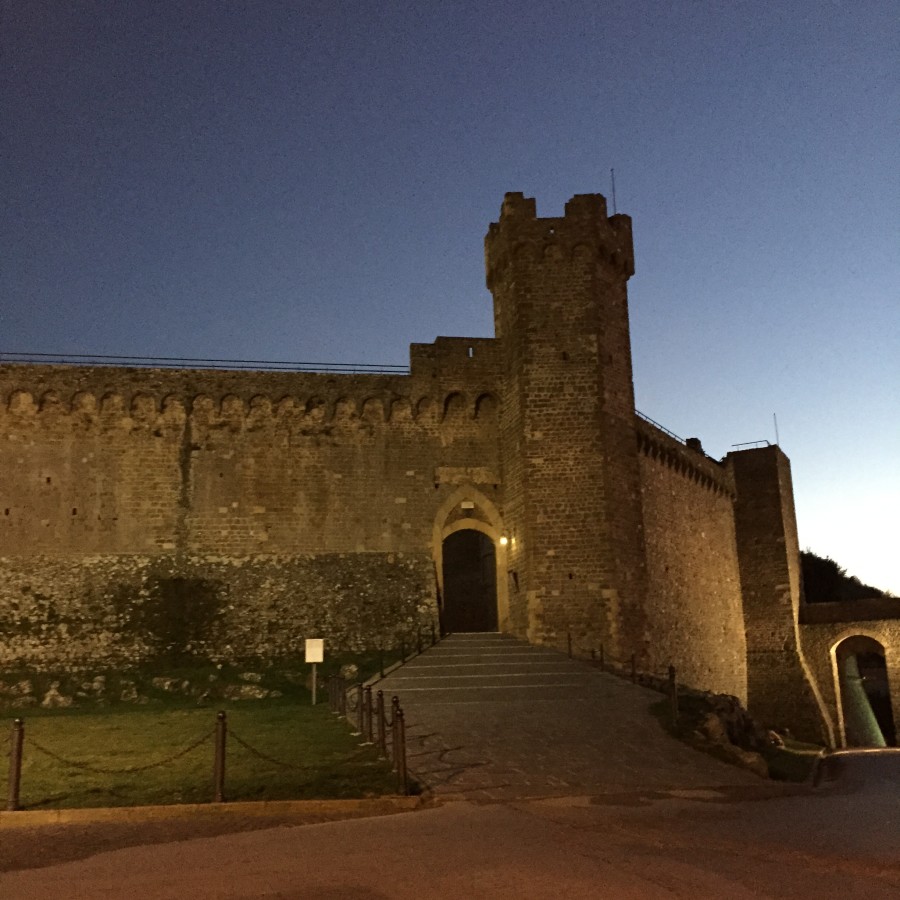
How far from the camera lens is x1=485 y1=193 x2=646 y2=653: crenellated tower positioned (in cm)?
1994

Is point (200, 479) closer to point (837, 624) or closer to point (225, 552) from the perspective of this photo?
point (225, 552)

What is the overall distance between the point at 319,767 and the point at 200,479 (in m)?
12.4

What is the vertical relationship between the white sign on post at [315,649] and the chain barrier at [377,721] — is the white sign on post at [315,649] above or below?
above

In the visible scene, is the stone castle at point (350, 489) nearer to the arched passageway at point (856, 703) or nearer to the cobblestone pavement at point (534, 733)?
the cobblestone pavement at point (534, 733)

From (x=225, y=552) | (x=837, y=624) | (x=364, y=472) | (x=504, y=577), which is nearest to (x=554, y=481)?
(x=504, y=577)

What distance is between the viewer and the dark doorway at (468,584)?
28.8 metres

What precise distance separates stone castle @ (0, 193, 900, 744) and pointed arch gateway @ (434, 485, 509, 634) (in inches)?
4.4

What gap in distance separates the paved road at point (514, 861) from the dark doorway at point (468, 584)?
20411mm

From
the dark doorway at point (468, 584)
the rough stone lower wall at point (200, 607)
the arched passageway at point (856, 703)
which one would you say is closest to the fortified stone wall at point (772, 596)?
the arched passageway at point (856, 703)

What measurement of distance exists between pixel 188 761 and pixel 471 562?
68.5ft

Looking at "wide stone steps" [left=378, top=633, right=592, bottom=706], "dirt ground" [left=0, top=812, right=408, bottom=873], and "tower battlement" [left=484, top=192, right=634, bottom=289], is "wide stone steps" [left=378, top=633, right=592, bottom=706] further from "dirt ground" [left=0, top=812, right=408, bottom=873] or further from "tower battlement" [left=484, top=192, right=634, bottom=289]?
"tower battlement" [left=484, top=192, right=634, bottom=289]

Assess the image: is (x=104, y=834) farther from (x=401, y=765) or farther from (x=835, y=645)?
(x=835, y=645)

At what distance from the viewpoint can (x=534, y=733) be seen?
12.0 m

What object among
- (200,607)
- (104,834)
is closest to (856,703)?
(200,607)
